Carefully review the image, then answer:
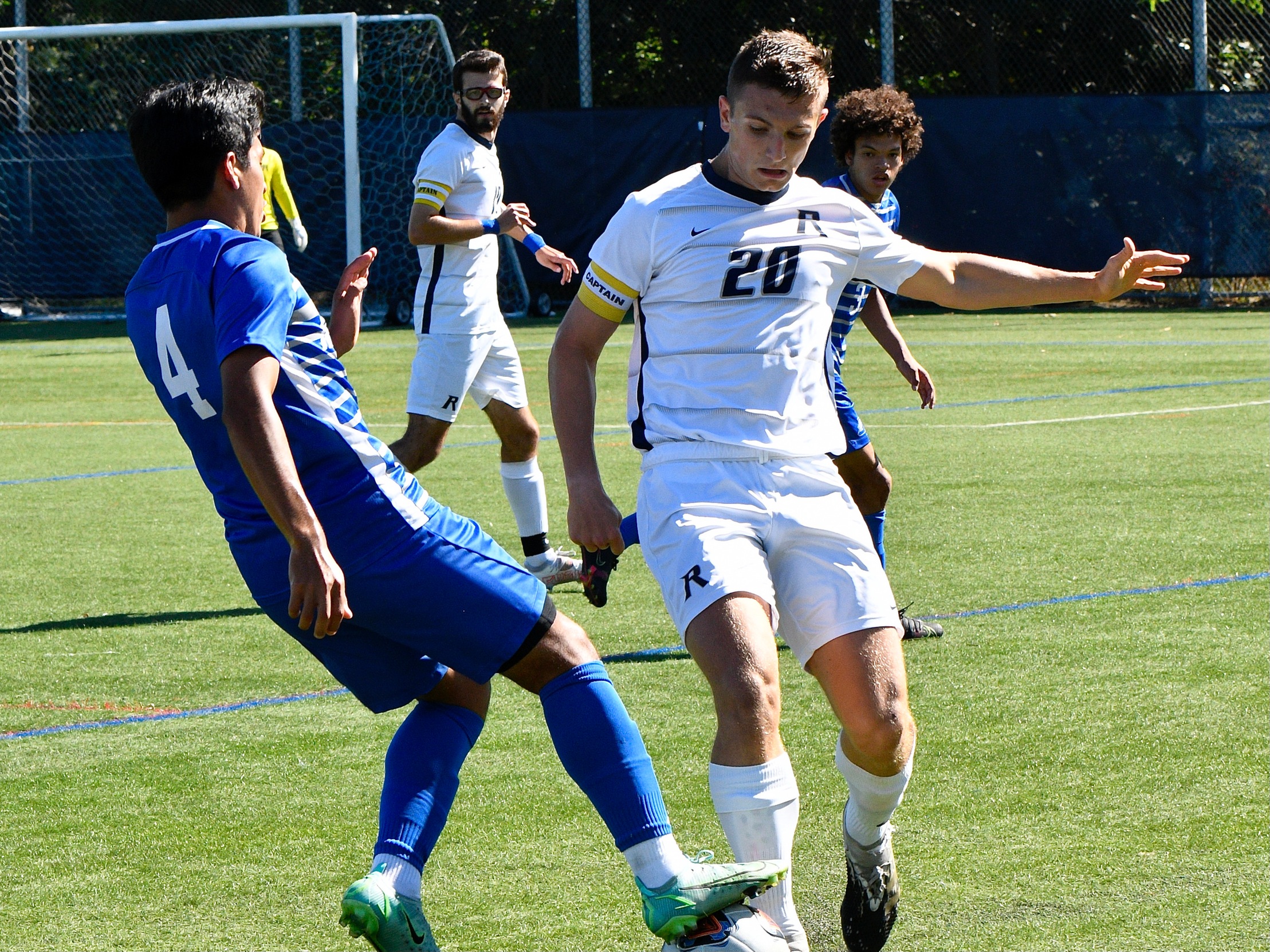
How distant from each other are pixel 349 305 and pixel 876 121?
2.67 m

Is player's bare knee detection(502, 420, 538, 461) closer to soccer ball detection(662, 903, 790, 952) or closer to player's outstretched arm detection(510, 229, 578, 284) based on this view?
player's outstretched arm detection(510, 229, 578, 284)

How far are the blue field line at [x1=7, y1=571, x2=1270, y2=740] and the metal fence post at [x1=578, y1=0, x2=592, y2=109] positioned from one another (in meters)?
19.4

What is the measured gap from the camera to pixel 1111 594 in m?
7.12

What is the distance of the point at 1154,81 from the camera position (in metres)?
25.2

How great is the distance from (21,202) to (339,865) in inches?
881

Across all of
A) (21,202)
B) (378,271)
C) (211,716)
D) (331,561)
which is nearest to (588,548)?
(331,561)

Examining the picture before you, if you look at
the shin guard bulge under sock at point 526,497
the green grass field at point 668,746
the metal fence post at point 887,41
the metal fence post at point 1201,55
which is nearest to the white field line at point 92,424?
the green grass field at point 668,746

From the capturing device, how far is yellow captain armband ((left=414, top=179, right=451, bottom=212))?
844 cm

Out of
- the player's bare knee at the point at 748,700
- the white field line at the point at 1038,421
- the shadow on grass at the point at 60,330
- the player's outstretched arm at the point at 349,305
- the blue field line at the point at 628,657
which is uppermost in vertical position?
the player's outstretched arm at the point at 349,305

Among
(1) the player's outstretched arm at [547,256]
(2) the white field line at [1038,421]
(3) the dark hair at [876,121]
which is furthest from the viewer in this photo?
(2) the white field line at [1038,421]

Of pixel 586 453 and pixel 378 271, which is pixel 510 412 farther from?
pixel 378 271

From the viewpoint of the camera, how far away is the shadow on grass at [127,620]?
7.02 m

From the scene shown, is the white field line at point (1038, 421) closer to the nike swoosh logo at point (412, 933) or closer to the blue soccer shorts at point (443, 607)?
the blue soccer shorts at point (443, 607)

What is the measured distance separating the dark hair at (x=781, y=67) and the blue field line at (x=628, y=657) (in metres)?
2.67
